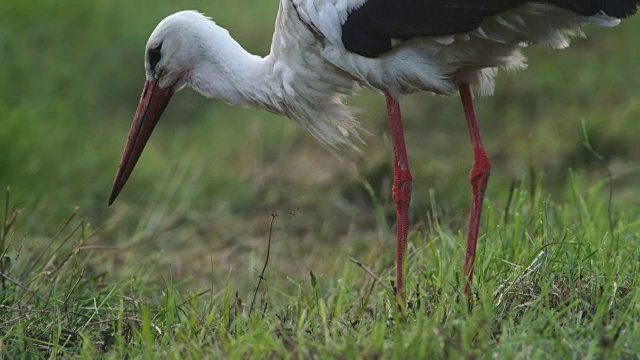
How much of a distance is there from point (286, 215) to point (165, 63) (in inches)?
68.2

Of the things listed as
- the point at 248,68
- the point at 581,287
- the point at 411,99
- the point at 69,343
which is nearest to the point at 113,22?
the point at 411,99

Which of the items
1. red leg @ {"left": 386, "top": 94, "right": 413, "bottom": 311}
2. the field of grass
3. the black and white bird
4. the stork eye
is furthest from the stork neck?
the field of grass

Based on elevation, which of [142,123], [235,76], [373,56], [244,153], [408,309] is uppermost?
[373,56]

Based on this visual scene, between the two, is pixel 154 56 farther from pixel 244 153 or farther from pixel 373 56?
pixel 244 153

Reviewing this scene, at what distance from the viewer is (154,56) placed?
16.8ft

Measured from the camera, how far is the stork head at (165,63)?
5.01 m

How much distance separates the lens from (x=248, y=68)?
487 centimetres

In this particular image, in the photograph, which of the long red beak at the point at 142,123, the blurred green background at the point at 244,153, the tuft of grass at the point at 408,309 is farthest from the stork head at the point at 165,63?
the tuft of grass at the point at 408,309

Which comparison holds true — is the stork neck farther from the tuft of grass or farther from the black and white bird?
the tuft of grass

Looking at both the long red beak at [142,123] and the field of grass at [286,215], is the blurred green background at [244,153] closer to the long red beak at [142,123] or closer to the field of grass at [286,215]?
the field of grass at [286,215]

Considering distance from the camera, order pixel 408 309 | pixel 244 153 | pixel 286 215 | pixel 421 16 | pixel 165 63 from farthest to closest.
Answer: pixel 244 153, pixel 286 215, pixel 165 63, pixel 421 16, pixel 408 309

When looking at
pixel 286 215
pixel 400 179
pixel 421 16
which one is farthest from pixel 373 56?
pixel 286 215

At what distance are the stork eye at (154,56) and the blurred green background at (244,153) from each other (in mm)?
776

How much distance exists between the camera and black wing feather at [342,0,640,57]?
12.8ft
